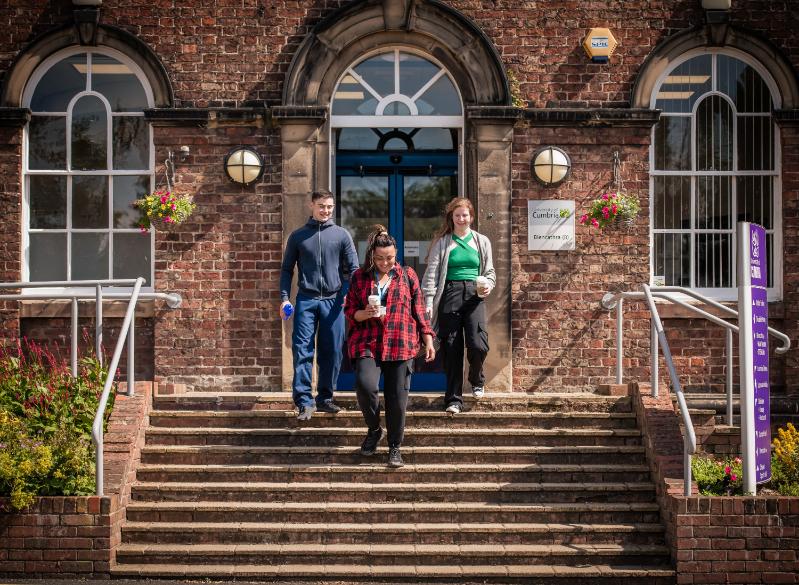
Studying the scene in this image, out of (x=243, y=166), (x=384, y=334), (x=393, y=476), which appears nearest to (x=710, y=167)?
(x=384, y=334)

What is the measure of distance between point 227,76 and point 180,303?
238 cm

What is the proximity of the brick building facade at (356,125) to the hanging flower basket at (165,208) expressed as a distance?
190mm

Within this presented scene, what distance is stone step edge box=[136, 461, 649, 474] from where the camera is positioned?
7582 millimetres

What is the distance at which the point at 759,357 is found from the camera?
23.7ft

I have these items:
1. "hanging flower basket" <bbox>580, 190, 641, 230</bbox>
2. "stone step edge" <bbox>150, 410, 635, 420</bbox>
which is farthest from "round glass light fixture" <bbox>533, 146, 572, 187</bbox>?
"stone step edge" <bbox>150, 410, 635, 420</bbox>

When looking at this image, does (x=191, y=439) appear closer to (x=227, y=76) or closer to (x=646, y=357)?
(x=227, y=76)

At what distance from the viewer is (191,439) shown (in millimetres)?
7980

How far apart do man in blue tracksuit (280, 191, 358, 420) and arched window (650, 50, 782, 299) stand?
3757 mm

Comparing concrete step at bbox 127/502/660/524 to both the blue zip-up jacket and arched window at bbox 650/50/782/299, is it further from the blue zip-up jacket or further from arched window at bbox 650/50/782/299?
arched window at bbox 650/50/782/299

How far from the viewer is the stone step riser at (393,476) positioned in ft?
24.9

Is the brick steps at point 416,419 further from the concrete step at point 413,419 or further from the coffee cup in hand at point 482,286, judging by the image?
the coffee cup in hand at point 482,286

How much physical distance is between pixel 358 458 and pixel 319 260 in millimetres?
1724

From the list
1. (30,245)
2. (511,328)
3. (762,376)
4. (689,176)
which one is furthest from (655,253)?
(30,245)

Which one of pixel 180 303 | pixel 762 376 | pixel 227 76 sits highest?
pixel 227 76
